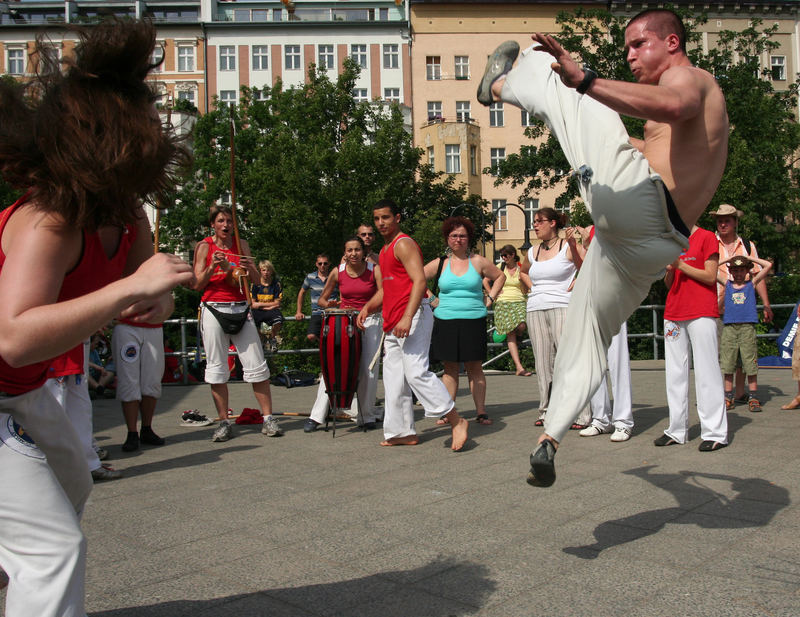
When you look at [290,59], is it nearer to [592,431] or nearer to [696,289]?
[592,431]

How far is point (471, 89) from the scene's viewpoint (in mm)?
64000

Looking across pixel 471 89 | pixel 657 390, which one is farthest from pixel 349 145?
pixel 657 390

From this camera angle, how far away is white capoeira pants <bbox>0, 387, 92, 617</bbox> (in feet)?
6.94

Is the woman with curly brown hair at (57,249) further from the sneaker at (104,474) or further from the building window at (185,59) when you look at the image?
the building window at (185,59)

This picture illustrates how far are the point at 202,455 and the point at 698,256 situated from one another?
15.4ft

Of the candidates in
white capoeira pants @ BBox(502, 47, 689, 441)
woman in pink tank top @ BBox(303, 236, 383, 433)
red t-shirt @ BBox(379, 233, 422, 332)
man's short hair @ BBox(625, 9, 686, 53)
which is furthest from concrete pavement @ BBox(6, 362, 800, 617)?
man's short hair @ BBox(625, 9, 686, 53)

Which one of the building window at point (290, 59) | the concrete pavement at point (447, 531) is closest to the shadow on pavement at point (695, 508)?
the concrete pavement at point (447, 531)

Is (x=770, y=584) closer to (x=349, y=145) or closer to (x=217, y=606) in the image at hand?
(x=217, y=606)

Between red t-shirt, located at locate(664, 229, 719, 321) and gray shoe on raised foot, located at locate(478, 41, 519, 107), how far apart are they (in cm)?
333

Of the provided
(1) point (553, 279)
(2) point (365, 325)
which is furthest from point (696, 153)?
(2) point (365, 325)

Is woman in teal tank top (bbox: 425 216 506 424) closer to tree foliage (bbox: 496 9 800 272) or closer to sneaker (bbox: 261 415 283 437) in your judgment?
sneaker (bbox: 261 415 283 437)

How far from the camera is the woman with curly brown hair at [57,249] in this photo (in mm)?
2088

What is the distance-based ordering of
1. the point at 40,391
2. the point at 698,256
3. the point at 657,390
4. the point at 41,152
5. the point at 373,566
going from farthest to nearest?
the point at 657,390, the point at 698,256, the point at 373,566, the point at 40,391, the point at 41,152

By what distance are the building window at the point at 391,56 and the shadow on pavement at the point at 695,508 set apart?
6175 centimetres
